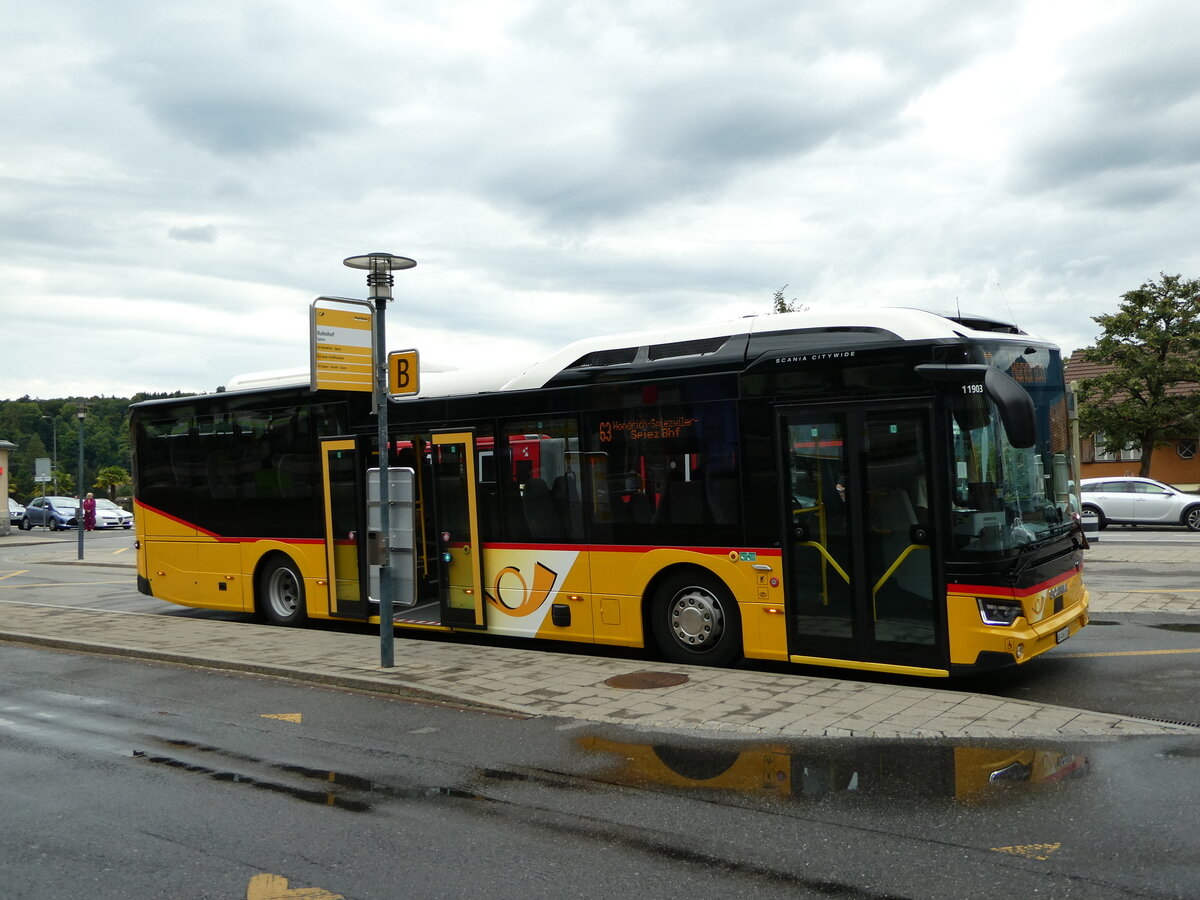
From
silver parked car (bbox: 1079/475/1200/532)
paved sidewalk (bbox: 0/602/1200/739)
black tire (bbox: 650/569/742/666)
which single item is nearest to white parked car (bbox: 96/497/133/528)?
paved sidewalk (bbox: 0/602/1200/739)

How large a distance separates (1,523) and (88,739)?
43088mm

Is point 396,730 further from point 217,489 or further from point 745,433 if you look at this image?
point 217,489

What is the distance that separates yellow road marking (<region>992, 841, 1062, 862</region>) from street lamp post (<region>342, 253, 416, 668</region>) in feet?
20.8

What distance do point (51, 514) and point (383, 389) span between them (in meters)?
47.8

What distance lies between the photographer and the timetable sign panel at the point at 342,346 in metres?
10.3

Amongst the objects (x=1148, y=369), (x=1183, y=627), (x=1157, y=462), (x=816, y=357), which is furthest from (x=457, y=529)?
(x=1157, y=462)

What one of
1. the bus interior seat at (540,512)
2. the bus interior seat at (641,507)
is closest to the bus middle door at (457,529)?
the bus interior seat at (540,512)

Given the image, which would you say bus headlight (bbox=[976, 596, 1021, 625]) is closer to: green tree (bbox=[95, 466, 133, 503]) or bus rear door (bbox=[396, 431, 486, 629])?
bus rear door (bbox=[396, 431, 486, 629])

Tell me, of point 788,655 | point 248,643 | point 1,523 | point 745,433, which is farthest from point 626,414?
point 1,523

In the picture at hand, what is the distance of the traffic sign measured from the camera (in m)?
10.2

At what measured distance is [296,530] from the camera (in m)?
13.5

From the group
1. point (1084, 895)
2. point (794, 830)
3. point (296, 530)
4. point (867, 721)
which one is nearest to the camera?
point (1084, 895)

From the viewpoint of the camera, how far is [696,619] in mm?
9867

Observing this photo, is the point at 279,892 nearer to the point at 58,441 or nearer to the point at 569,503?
the point at 569,503
